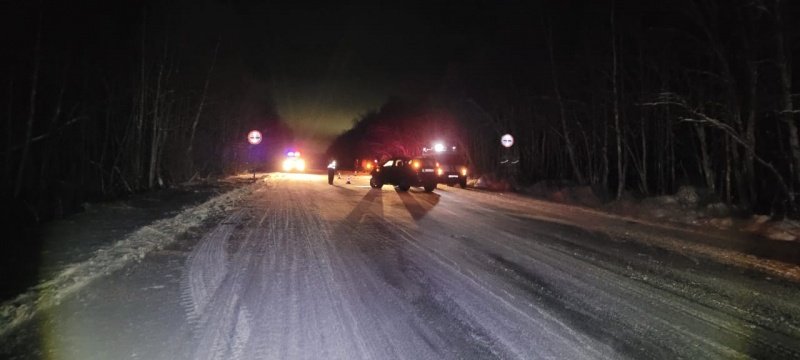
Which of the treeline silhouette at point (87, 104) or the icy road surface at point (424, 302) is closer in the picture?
the icy road surface at point (424, 302)

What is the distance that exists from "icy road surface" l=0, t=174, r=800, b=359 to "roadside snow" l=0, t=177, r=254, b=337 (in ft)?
0.55

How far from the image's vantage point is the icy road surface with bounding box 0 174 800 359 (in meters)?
4.77

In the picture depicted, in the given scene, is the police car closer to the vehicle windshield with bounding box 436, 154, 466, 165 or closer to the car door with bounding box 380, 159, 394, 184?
the vehicle windshield with bounding box 436, 154, 466, 165

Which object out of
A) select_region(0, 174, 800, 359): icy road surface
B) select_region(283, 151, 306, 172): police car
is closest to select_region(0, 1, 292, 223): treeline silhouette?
select_region(0, 174, 800, 359): icy road surface

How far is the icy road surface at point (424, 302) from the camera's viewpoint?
188 inches

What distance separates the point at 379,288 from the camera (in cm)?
685

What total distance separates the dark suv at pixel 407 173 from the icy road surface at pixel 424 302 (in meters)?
14.4

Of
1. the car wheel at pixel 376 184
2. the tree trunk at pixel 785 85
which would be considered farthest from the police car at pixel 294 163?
Answer: the tree trunk at pixel 785 85

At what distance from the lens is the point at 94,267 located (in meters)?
7.39

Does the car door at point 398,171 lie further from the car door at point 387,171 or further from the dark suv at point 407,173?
the car door at point 387,171

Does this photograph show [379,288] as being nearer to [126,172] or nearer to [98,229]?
[98,229]

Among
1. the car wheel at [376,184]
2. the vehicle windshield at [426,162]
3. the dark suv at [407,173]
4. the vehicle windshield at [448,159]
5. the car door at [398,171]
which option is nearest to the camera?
the dark suv at [407,173]

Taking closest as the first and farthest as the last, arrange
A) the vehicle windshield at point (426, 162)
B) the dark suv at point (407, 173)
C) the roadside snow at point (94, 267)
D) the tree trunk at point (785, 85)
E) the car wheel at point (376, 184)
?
the roadside snow at point (94, 267)
the tree trunk at point (785, 85)
the dark suv at point (407, 173)
the vehicle windshield at point (426, 162)
the car wheel at point (376, 184)

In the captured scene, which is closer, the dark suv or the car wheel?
the dark suv
